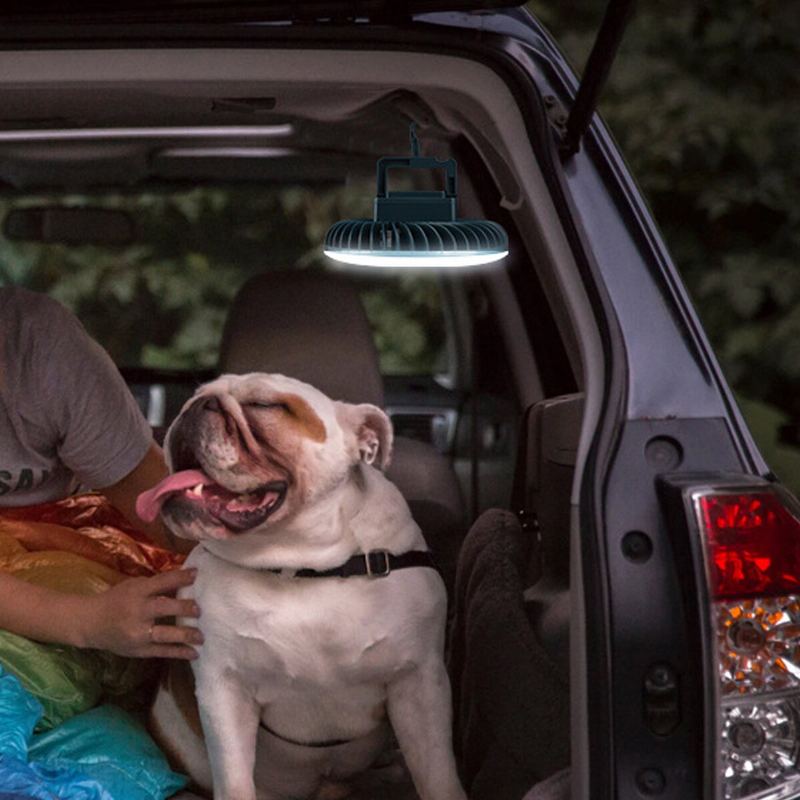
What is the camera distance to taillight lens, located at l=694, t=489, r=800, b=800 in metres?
1.86

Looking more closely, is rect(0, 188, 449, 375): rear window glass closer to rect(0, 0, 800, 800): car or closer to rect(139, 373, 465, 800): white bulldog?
rect(0, 0, 800, 800): car

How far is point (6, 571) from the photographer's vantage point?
2.69 meters

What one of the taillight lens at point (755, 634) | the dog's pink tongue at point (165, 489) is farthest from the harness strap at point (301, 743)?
the taillight lens at point (755, 634)

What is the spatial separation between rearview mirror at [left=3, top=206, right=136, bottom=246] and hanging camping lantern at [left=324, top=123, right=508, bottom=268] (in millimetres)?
1483

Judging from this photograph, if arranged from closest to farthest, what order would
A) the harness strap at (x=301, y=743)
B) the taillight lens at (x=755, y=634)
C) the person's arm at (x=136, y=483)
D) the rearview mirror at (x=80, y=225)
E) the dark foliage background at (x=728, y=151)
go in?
1. the taillight lens at (x=755, y=634)
2. the harness strap at (x=301, y=743)
3. the person's arm at (x=136, y=483)
4. the rearview mirror at (x=80, y=225)
5. the dark foliage background at (x=728, y=151)

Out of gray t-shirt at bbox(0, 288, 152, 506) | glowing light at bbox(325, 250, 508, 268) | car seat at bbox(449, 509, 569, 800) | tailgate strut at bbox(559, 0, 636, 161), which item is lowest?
car seat at bbox(449, 509, 569, 800)

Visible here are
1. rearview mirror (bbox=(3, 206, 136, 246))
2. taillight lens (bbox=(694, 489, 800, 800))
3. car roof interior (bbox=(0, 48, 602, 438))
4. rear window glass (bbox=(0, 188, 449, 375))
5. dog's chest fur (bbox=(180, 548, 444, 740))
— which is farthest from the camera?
rear window glass (bbox=(0, 188, 449, 375))

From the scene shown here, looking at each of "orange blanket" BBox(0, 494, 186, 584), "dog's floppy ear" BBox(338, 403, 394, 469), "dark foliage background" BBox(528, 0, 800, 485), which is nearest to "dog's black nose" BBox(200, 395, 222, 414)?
"dog's floppy ear" BBox(338, 403, 394, 469)

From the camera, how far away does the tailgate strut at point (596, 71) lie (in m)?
1.94

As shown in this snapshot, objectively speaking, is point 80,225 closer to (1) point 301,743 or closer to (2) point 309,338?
(2) point 309,338

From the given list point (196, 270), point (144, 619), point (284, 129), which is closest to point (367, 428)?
point (144, 619)

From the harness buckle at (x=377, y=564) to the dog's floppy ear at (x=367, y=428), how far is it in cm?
14

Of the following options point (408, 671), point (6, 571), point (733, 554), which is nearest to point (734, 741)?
point (733, 554)

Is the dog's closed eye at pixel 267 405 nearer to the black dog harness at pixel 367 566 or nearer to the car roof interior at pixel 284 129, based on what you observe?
the black dog harness at pixel 367 566
